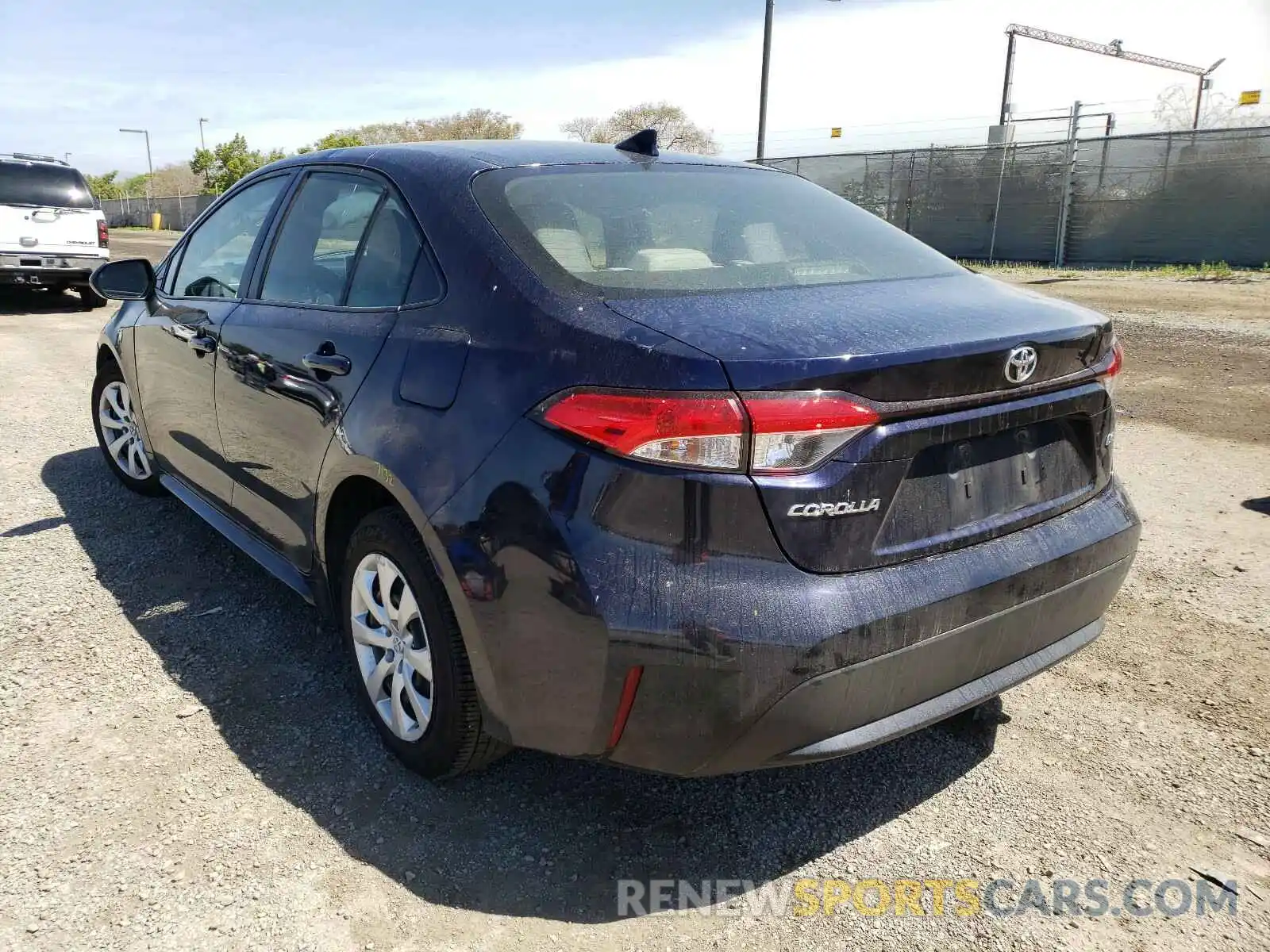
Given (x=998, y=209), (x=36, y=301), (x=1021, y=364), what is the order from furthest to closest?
1. (x=998, y=209)
2. (x=36, y=301)
3. (x=1021, y=364)

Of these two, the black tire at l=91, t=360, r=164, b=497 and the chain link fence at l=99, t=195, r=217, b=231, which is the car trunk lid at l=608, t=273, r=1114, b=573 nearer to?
the black tire at l=91, t=360, r=164, b=497

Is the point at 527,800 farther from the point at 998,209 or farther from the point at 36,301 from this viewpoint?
the point at 998,209

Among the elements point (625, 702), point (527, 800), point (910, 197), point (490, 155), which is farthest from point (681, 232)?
point (910, 197)

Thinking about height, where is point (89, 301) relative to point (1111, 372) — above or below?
below

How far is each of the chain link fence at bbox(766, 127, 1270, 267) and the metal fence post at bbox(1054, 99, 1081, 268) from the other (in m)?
0.03

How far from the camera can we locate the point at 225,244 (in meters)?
3.89

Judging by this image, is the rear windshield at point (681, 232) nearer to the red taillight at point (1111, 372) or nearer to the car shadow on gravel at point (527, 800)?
the red taillight at point (1111, 372)

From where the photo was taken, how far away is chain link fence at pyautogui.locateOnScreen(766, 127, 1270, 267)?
17750 mm

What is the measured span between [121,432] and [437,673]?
140 inches

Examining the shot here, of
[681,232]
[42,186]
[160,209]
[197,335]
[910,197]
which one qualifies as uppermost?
[160,209]

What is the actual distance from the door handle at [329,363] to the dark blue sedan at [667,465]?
13mm

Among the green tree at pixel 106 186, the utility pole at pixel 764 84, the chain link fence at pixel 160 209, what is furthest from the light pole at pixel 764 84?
the green tree at pixel 106 186

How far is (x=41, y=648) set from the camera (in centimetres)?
342

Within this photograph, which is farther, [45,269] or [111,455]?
[45,269]
